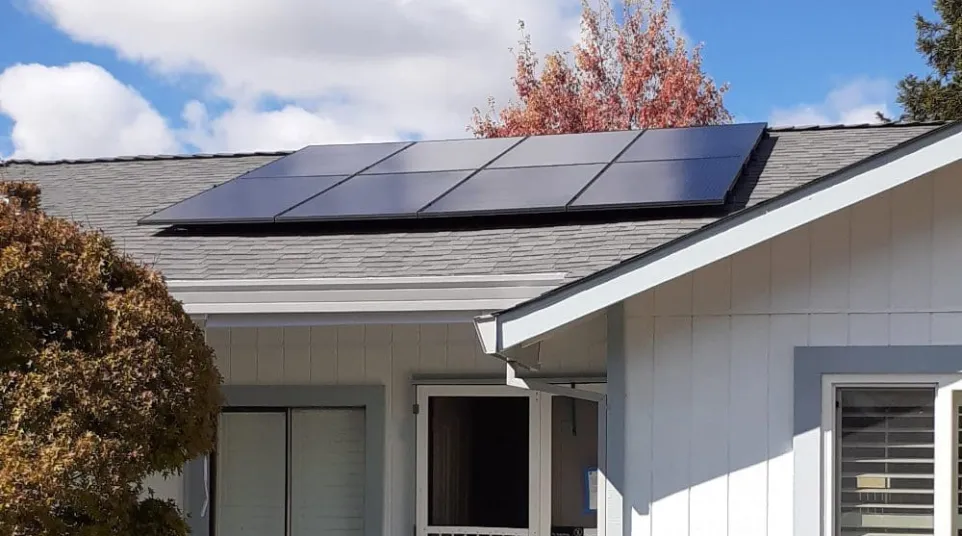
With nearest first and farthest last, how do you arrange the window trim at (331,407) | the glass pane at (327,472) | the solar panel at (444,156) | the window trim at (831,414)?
the window trim at (831,414) < the window trim at (331,407) < the glass pane at (327,472) < the solar panel at (444,156)

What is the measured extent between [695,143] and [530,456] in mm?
2559

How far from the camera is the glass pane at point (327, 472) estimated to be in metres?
8.15

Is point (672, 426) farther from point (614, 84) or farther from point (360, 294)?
point (614, 84)

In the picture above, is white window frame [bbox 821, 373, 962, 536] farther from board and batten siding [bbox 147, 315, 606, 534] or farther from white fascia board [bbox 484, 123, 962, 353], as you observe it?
board and batten siding [bbox 147, 315, 606, 534]

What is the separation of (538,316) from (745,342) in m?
1.21

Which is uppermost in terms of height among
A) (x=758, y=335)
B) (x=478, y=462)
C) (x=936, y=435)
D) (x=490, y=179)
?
(x=490, y=179)

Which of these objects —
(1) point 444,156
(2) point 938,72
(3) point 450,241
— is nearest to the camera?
(3) point 450,241

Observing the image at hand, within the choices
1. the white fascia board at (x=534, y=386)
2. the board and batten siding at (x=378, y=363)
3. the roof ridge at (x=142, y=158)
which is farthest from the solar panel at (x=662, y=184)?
the roof ridge at (x=142, y=158)

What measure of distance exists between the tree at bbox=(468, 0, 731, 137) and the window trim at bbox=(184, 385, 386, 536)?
51.0 feet

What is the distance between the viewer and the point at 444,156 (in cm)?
888

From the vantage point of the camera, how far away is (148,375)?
5.12 metres

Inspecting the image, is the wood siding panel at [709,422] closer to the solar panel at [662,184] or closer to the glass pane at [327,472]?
the solar panel at [662,184]

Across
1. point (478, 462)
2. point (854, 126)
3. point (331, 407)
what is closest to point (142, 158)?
point (331, 407)

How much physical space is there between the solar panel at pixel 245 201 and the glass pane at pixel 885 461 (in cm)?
386
